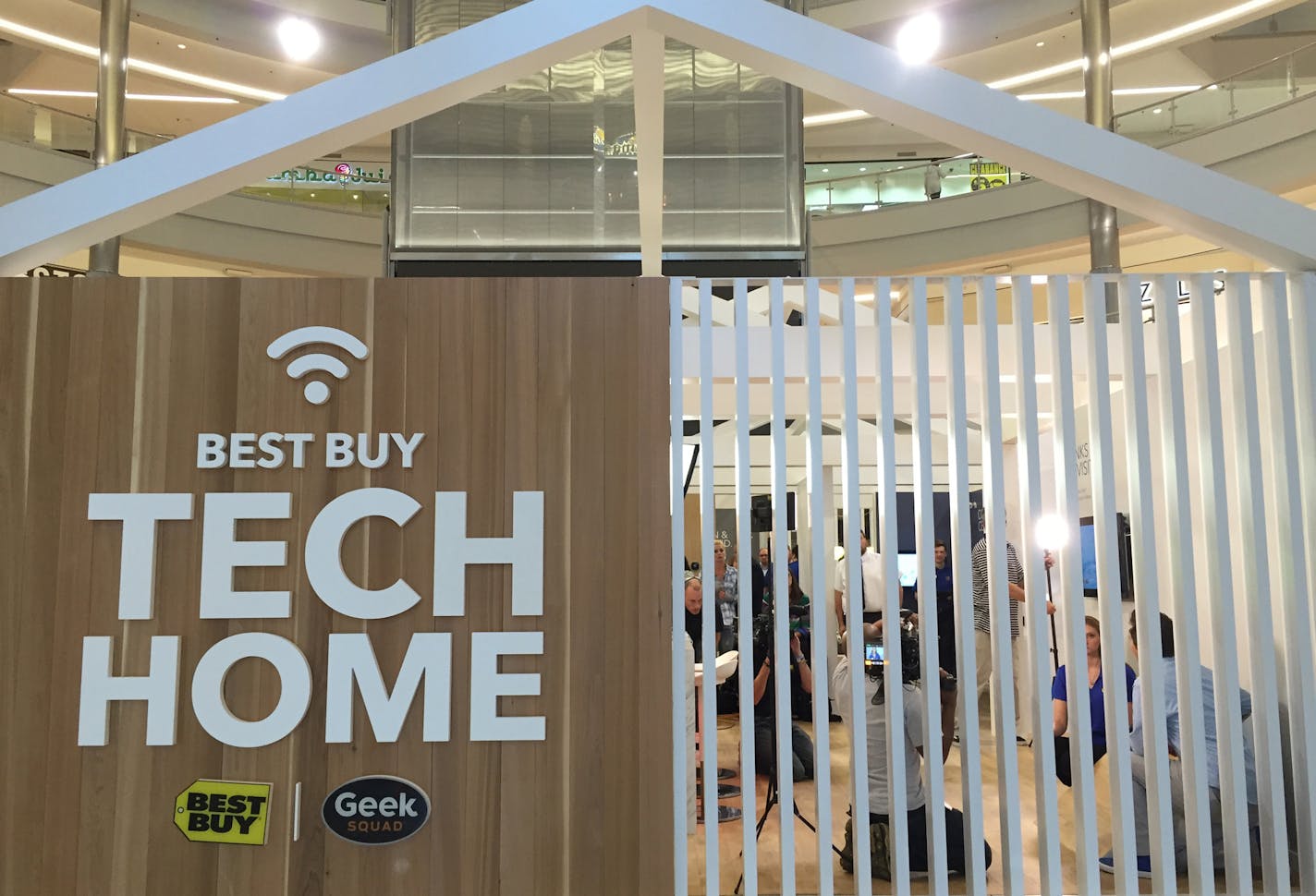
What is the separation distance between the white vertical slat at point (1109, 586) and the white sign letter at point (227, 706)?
2593 mm

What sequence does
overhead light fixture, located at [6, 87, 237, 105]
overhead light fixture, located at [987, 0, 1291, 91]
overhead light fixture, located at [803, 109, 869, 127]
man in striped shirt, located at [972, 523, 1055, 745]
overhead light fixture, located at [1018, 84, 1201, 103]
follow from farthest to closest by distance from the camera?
1. overhead light fixture, located at [803, 109, 869, 127]
2. overhead light fixture, located at [6, 87, 237, 105]
3. overhead light fixture, located at [987, 0, 1291, 91]
4. overhead light fixture, located at [1018, 84, 1201, 103]
5. man in striped shirt, located at [972, 523, 1055, 745]

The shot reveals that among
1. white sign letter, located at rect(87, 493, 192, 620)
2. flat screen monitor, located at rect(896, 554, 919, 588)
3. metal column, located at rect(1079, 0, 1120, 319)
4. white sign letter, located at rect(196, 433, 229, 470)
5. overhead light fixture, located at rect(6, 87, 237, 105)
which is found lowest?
flat screen monitor, located at rect(896, 554, 919, 588)

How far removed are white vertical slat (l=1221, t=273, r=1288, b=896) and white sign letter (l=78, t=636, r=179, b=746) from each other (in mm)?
3473

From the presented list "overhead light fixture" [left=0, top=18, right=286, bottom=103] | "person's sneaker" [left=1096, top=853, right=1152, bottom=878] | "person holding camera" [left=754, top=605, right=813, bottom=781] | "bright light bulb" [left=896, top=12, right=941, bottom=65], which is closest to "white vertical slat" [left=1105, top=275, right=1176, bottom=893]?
"person's sneaker" [left=1096, top=853, right=1152, bottom=878]

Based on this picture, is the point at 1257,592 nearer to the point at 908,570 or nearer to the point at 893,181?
the point at 908,570

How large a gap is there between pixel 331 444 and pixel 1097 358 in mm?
2567

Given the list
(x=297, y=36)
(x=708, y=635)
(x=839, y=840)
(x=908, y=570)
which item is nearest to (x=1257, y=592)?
(x=708, y=635)

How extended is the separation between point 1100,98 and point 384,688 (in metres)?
12.1

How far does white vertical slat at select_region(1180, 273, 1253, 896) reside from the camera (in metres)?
3.47

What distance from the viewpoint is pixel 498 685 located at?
11.0 feet

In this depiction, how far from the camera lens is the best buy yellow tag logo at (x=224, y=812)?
10.8ft

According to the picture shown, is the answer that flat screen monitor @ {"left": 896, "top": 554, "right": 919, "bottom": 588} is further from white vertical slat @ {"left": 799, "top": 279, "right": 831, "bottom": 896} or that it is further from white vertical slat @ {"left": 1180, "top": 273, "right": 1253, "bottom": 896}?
white vertical slat @ {"left": 799, "top": 279, "right": 831, "bottom": 896}

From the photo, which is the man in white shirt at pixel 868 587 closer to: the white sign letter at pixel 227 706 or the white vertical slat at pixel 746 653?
the white vertical slat at pixel 746 653

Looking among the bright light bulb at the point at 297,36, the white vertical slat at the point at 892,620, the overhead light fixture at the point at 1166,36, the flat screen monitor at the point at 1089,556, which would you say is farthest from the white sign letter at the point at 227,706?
the bright light bulb at the point at 297,36
